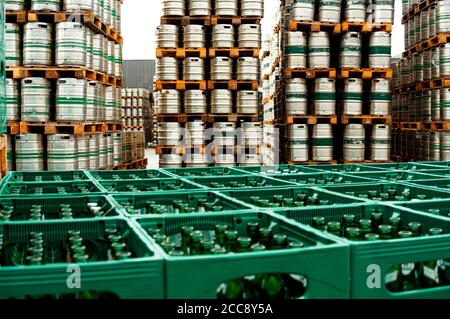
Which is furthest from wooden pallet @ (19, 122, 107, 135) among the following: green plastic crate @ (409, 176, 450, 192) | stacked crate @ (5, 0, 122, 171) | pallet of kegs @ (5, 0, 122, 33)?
green plastic crate @ (409, 176, 450, 192)

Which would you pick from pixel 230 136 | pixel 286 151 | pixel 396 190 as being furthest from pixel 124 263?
pixel 286 151

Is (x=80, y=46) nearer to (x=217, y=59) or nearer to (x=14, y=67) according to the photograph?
(x=14, y=67)

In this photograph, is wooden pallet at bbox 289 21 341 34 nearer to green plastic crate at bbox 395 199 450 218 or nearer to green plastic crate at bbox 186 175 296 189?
green plastic crate at bbox 186 175 296 189

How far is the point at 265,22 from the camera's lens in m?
18.5

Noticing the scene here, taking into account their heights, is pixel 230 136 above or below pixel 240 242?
above

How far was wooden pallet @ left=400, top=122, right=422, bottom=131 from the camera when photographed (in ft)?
31.4

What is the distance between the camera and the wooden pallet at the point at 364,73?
28.0 ft

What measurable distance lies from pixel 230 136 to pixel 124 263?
6.52 metres

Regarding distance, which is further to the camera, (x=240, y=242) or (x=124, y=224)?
(x=124, y=224)

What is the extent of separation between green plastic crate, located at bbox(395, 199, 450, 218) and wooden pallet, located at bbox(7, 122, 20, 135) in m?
5.22

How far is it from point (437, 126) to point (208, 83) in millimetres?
3785

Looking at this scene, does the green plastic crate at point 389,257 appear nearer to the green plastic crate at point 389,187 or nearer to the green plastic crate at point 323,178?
the green plastic crate at point 389,187

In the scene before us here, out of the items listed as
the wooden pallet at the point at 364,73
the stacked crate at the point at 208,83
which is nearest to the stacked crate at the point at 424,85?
the wooden pallet at the point at 364,73

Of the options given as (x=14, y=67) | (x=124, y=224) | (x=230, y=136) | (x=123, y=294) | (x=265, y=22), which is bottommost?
(x=123, y=294)
